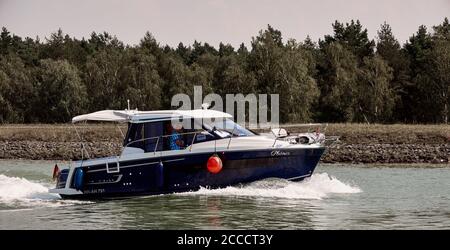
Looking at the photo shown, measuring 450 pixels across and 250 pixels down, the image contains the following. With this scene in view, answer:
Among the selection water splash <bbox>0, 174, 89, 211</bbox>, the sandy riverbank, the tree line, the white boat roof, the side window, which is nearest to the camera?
water splash <bbox>0, 174, 89, 211</bbox>

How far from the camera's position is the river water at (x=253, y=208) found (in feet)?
62.5

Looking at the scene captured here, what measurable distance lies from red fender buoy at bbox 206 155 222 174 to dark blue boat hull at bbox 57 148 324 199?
22cm

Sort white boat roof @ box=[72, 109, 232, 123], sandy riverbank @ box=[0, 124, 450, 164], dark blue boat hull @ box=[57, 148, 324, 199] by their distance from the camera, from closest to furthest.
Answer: dark blue boat hull @ box=[57, 148, 324, 199]
white boat roof @ box=[72, 109, 232, 123]
sandy riverbank @ box=[0, 124, 450, 164]

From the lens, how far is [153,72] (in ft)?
256

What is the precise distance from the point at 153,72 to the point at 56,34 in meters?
26.2

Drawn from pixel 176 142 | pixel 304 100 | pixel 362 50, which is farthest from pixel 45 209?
pixel 362 50

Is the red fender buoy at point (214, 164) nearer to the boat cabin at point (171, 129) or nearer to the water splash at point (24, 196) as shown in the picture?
the boat cabin at point (171, 129)

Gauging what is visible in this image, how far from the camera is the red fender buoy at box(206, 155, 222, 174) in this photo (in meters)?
23.1

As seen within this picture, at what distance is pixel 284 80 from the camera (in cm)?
6850

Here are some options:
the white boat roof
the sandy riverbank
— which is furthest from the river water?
the sandy riverbank

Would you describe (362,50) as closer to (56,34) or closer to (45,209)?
(56,34)

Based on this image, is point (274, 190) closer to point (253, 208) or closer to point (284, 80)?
point (253, 208)

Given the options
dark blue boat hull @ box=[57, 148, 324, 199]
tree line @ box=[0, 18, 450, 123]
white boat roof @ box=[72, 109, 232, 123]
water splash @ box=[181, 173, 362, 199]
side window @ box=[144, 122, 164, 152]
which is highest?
tree line @ box=[0, 18, 450, 123]

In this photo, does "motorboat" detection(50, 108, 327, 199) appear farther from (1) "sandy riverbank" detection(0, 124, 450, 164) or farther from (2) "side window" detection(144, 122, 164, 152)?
(1) "sandy riverbank" detection(0, 124, 450, 164)
